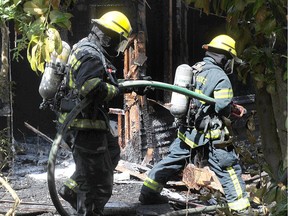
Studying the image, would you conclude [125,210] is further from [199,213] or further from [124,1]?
[124,1]

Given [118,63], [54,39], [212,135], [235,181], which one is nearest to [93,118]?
[212,135]

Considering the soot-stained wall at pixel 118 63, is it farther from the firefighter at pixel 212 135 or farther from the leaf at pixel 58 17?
the leaf at pixel 58 17

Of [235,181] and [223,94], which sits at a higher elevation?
[223,94]

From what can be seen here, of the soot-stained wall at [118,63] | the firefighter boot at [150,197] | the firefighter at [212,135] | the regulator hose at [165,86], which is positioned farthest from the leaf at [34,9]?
the soot-stained wall at [118,63]

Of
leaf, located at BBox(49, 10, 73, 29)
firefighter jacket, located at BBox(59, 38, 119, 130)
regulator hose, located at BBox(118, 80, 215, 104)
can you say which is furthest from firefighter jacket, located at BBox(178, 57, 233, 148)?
leaf, located at BBox(49, 10, 73, 29)

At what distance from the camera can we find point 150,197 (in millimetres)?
5875

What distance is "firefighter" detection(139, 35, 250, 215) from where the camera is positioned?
546 centimetres

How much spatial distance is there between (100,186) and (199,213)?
108cm

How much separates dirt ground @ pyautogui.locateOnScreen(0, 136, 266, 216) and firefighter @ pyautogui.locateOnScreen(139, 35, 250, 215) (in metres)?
0.29

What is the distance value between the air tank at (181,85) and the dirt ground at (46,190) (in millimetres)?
917

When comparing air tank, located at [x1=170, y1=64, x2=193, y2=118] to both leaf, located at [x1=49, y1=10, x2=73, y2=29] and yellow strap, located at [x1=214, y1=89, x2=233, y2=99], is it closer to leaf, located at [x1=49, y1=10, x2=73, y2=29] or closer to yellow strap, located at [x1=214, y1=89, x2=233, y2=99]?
yellow strap, located at [x1=214, y1=89, x2=233, y2=99]

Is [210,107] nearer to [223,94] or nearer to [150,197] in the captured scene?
[223,94]

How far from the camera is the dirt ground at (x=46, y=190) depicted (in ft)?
18.4

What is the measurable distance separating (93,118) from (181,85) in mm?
1194
